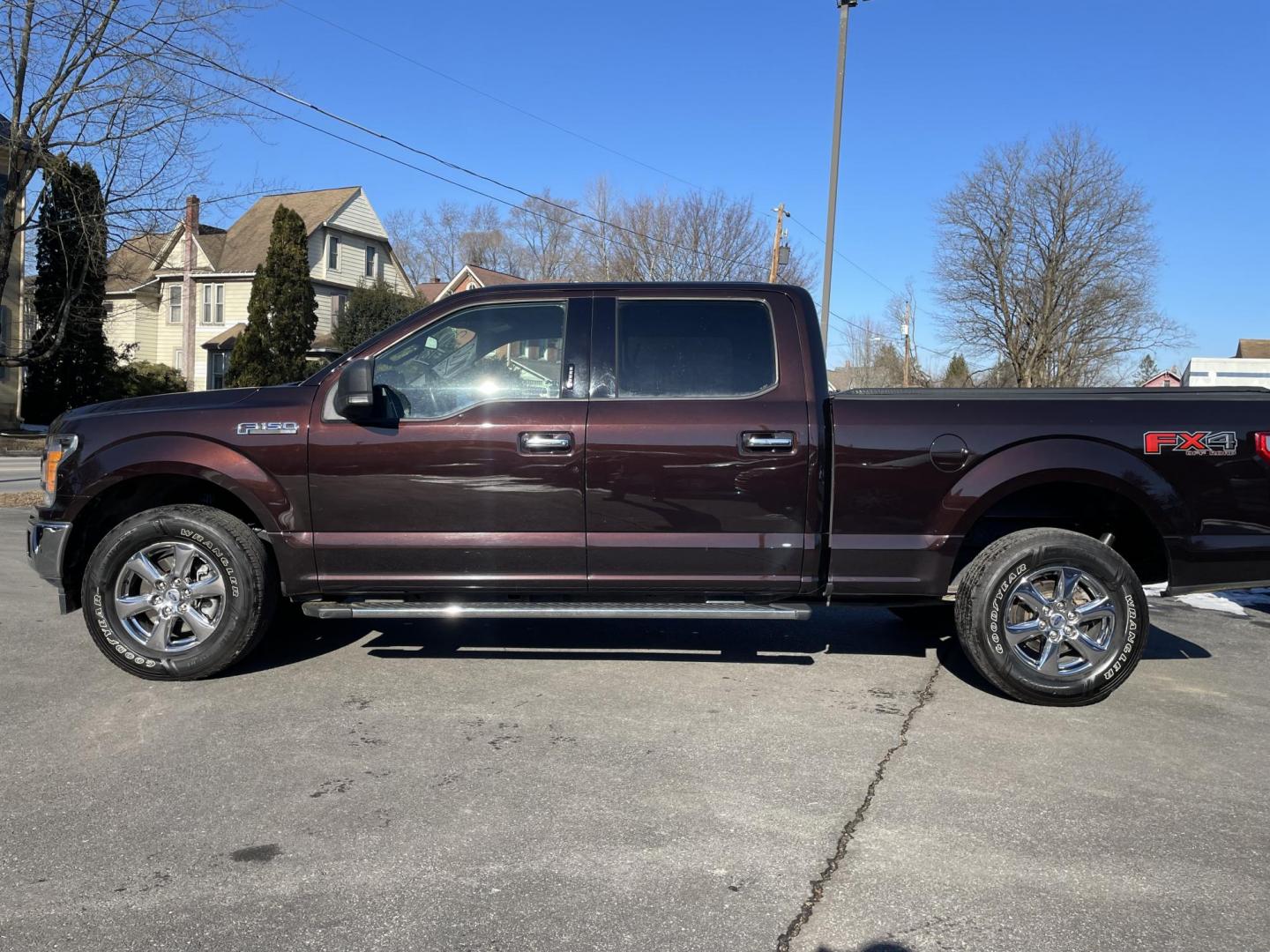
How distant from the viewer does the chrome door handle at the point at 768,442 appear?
15.6 feet

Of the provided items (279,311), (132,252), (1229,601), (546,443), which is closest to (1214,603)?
→ (1229,601)

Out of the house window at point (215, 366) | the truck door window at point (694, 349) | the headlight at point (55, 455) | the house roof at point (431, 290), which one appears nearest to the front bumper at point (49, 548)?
the headlight at point (55, 455)

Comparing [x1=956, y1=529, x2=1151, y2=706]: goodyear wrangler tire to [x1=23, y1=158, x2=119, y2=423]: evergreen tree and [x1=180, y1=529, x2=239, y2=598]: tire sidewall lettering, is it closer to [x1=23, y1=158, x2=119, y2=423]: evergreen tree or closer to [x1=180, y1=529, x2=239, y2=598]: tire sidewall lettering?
[x1=180, y1=529, x2=239, y2=598]: tire sidewall lettering

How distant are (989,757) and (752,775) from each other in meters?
1.08

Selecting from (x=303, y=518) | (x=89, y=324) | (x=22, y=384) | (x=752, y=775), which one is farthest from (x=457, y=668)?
(x=22, y=384)

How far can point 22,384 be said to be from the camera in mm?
29766

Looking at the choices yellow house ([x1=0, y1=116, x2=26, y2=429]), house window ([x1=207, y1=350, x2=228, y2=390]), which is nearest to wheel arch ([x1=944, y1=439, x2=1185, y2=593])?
yellow house ([x1=0, y1=116, x2=26, y2=429])

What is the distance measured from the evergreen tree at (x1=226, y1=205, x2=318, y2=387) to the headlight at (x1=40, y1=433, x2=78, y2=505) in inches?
1093

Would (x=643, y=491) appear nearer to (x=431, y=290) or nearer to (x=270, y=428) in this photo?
(x=270, y=428)

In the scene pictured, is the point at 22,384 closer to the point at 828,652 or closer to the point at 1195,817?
the point at 828,652

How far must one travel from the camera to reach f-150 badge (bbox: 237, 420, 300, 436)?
486 centimetres

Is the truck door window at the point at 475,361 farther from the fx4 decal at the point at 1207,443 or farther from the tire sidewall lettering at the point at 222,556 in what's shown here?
the fx4 decal at the point at 1207,443

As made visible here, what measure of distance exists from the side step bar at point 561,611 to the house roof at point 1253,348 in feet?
190

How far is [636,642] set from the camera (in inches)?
232
